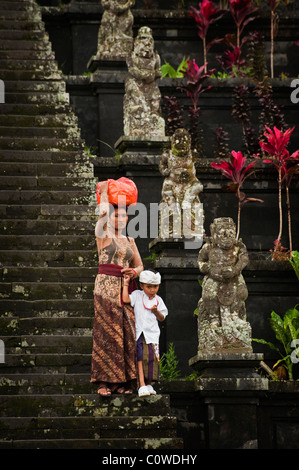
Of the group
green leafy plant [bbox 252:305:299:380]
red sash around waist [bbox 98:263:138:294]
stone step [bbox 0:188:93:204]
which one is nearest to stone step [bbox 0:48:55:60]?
stone step [bbox 0:188:93:204]

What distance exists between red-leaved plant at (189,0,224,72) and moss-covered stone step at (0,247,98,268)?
14.3 ft

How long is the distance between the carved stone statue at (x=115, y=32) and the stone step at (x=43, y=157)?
2248mm

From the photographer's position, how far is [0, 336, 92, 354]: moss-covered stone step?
11344 millimetres

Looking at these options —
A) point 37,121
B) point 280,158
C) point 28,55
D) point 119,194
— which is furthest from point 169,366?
point 28,55

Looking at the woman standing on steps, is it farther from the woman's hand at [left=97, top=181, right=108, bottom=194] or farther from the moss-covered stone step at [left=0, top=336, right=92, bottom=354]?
the moss-covered stone step at [left=0, top=336, right=92, bottom=354]

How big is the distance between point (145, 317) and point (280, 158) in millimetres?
3998

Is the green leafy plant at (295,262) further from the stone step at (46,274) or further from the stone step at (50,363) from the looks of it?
the stone step at (50,363)

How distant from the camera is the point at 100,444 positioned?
32.9 ft

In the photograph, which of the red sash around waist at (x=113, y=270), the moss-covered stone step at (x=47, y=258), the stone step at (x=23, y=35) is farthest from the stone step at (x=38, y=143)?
the red sash around waist at (x=113, y=270)

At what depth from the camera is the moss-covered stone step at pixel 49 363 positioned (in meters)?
11.2
